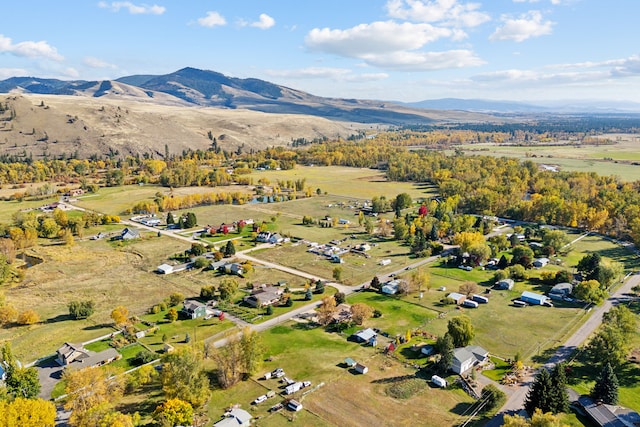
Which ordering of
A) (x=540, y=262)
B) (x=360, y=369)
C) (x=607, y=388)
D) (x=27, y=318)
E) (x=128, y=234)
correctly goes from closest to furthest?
(x=607, y=388) → (x=360, y=369) → (x=27, y=318) → (x=540, y=262) → (x=128, y=234)

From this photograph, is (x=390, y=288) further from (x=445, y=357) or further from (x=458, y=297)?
(x=445, y=357)

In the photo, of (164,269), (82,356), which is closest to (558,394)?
(82,356)

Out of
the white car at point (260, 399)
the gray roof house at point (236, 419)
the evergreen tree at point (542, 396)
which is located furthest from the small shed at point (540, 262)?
the gray roof house at point (236, 419)

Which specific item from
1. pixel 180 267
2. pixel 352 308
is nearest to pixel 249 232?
pixel 180 267

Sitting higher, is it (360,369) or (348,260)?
(348,260)

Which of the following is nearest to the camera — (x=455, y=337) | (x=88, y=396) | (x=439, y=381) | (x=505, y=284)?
(x=88, y=396)

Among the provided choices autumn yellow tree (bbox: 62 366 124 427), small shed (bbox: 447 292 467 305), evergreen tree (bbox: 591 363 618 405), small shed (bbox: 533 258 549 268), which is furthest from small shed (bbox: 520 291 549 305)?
autumn yellow tree (bbox: 62 366 124 427)

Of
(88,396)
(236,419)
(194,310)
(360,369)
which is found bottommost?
(360,369)

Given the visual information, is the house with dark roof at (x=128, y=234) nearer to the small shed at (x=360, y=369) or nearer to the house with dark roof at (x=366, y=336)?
the house with dark roof at (x=366, y=336)
